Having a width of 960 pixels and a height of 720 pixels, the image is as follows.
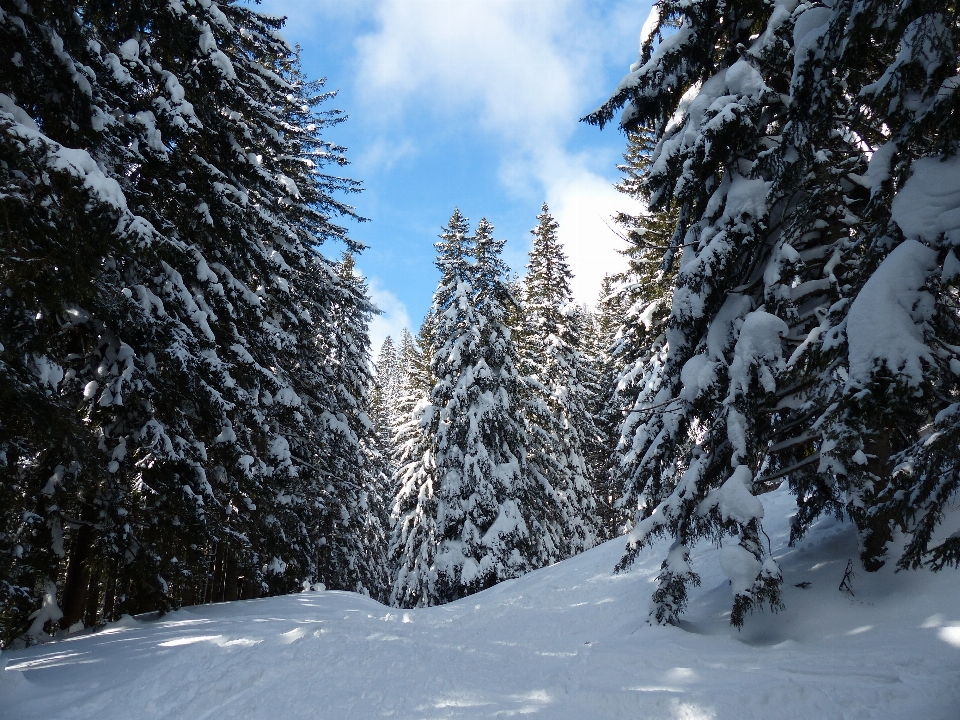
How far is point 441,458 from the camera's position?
18406 mm

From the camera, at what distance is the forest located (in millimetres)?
3875

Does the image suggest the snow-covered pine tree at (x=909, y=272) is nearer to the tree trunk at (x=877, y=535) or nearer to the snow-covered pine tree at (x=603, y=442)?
the tree trunk at (x=877, y=535)

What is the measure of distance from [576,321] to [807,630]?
21405 mm

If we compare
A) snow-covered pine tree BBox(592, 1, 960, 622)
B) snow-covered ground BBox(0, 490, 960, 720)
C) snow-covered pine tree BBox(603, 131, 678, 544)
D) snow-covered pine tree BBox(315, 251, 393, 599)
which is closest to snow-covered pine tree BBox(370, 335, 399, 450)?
snow-covered pine tree BBox(315, 251, 393, 599)

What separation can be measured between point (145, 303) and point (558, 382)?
18.5 metres

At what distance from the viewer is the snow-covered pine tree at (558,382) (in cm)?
2227

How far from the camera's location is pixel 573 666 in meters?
6.30

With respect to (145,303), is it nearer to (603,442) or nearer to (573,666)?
(573,666)

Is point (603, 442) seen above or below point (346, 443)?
above

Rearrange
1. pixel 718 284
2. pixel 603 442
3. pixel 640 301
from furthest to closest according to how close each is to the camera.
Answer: pixel 603 442 < pixel 640 301 < pixel 718 284

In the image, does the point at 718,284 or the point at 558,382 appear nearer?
the point at 718,284

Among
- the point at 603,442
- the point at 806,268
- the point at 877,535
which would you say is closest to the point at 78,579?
the point at 877,535

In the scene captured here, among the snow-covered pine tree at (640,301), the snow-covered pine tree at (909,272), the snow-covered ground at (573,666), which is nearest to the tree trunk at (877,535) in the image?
the snow-covered ground at (573,666)

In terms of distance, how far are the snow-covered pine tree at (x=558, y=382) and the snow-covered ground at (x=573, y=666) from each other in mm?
13927
